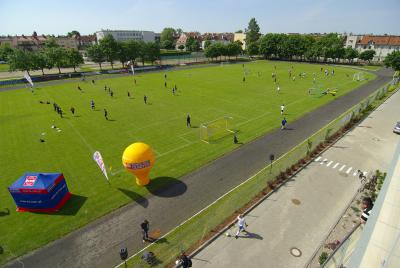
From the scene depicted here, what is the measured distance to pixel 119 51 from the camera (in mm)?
85312

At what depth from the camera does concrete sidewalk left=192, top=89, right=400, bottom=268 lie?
519 inches

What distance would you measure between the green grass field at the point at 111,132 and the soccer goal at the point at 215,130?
0.96 metres

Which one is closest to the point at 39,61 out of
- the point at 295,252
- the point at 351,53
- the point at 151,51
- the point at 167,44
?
the point at 151,51

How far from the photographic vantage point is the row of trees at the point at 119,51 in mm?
83062

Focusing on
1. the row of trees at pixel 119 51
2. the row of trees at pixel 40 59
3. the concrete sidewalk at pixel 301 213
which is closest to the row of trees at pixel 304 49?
the row of trees at pixel 119 51

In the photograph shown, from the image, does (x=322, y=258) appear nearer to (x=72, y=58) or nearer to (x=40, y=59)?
(x=40, y=59)

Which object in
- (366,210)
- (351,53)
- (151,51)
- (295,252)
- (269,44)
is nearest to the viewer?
(295,252)

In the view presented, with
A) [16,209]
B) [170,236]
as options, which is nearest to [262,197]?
[170,236]

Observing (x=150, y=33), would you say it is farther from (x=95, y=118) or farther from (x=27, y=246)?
(x=27, y=246)

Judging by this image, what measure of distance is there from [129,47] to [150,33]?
85.4 metres

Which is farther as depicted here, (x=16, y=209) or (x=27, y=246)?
(x=16, y=209)

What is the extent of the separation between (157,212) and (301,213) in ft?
32.6

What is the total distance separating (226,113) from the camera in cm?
3591

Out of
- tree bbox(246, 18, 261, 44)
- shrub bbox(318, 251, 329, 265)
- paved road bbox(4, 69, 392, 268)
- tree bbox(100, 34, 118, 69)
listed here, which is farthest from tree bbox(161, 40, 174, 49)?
shrub bbox(318, 251, 329, 265)
